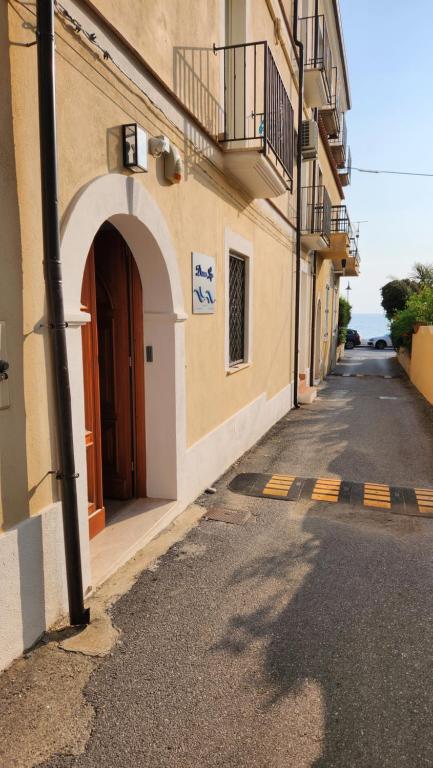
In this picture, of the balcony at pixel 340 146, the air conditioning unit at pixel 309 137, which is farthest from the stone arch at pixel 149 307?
the balcony at pixel 340 146

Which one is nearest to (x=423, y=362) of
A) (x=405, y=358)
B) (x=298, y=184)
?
(x=405, y=358)

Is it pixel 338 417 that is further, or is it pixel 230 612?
pixel 338 417

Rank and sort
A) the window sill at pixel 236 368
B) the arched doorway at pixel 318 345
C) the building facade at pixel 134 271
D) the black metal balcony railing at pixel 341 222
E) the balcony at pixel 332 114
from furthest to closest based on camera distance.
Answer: the black metal balcony railing at pixel 341 222, the arched doorway at pixel 318 345, the balcony at pixel 332 114, the window sill at pixel 236 368, the building facade at pixel 134 271

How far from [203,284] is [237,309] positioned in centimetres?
186

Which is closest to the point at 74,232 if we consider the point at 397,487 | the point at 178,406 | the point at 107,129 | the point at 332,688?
the point at 107,129

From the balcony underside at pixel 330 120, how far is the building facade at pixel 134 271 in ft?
17.7

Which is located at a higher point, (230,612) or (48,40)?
(48,40)

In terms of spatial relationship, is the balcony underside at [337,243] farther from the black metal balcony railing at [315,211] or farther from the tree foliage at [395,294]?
the tree foliage at [395,294]

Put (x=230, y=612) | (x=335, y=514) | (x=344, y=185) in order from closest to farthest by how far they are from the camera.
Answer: (x=230, y=612) → (x=335, y=514) → (x=344, y=185)

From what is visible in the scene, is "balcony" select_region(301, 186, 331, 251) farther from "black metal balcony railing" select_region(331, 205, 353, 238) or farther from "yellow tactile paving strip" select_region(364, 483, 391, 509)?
"yellow tactile paving strip" select_region(364, 483, 391, 509)

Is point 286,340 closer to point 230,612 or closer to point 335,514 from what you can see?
point 335,514

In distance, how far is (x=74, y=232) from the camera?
3.01 m

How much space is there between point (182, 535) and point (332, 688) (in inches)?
82.1

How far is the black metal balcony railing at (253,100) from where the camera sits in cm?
579
